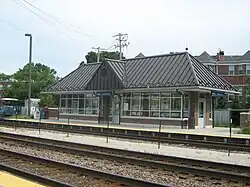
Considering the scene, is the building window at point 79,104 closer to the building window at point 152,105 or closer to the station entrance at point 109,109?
the station entrance at point 109,109

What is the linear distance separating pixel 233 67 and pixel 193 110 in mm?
31981

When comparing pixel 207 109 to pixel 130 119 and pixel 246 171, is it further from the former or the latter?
pixel 246 171

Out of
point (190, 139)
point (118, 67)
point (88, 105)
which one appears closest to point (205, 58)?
point (118, 67)

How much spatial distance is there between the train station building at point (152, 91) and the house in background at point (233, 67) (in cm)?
2400

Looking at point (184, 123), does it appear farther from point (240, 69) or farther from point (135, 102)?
point (240, 69)

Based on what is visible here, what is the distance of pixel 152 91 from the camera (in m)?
35.9

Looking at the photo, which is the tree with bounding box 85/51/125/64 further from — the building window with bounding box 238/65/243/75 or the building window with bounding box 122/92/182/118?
the building window with bounding box 122/92/182/118

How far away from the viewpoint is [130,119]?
3769 cm

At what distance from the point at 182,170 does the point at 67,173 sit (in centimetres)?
334

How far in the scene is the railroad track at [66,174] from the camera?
9.80m

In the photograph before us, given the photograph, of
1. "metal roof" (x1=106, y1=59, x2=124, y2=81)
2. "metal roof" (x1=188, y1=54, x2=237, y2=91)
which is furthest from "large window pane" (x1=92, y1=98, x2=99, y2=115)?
"metal roof" (x1=188, y1=54, x2=237, y2=91)

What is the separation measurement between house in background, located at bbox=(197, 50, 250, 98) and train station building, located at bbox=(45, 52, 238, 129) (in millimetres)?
24003

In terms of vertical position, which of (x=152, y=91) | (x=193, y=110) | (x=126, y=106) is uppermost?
(x=152, y=91)

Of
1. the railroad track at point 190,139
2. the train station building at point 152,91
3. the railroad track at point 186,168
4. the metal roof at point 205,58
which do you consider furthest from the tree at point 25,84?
the railroad track at point 186,168
